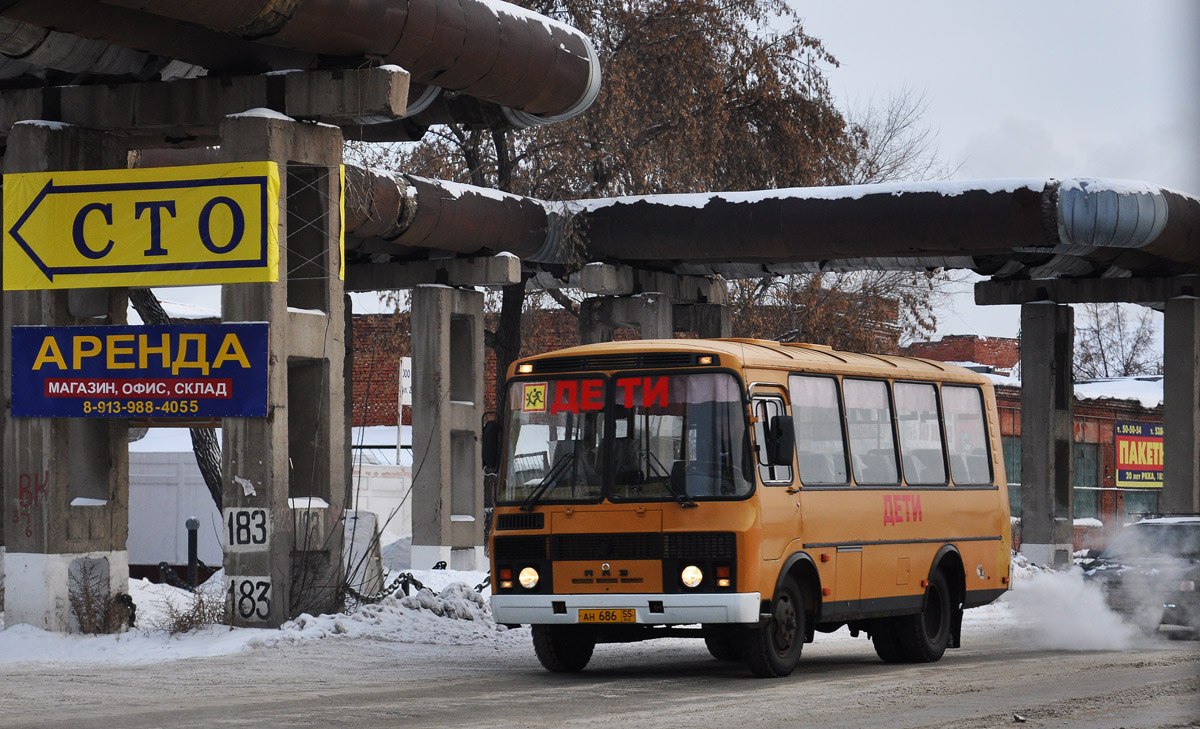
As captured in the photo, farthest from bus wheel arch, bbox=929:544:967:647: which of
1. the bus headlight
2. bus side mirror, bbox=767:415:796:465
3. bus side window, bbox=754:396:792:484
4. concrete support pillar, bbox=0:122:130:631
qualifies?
concrete support pillar, bbox=0:122:130:631

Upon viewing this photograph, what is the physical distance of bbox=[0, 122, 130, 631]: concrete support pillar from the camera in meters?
17.9

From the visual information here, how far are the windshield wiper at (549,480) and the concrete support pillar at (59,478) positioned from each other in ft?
18.5

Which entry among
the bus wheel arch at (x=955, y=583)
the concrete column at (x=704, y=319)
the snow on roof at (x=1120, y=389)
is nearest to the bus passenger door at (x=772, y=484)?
the bus wheel arch at (x=955, y=583)

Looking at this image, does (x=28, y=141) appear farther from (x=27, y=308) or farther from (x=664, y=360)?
(x=664, y=360)

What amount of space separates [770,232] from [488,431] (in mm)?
12574

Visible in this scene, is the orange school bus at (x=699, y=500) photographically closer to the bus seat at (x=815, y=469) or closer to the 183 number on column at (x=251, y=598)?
the bus seat at (x=815, y=469)

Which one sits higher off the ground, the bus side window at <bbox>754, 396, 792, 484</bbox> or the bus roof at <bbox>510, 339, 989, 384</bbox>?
the bus roof at <bbox>510, 339, 989, 384</bbox>

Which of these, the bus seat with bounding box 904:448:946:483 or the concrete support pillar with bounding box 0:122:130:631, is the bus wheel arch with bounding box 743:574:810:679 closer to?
the bus seat with bounding box 904:448:946:483

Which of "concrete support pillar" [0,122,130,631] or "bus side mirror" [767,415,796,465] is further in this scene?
"concrete support pillar" [0,122,130,631]

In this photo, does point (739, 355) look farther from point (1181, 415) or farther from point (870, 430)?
point (1181, 415)

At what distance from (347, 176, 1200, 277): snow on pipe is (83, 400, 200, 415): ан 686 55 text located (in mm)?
6041

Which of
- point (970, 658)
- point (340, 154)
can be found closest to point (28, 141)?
point (340, 154)

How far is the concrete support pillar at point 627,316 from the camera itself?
102 feet

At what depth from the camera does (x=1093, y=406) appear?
48812 millimetres
